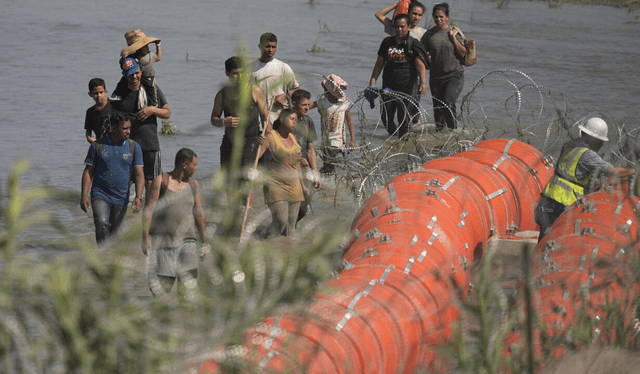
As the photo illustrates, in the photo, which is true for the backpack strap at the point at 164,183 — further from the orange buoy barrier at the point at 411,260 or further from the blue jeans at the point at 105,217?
the orange buoy barrier at the point at 411,260

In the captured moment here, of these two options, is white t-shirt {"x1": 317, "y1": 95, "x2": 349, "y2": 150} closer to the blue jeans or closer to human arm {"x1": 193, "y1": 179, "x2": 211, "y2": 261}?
the blue jeans

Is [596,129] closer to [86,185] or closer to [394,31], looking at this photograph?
[86,185]

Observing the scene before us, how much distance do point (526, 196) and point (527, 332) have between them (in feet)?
21.9

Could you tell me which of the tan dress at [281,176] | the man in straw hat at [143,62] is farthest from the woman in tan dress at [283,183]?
the man in straw hat at [143,62]

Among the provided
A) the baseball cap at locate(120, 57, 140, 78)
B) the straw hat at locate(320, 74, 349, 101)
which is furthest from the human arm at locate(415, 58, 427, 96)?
the baseball cap at locate(120, 57, 140, 78)

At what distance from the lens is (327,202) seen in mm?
10109

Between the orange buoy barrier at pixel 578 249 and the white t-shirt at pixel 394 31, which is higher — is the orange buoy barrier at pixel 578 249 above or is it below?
below

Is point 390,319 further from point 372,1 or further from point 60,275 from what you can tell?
point 372,1

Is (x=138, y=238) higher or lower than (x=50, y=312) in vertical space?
higher

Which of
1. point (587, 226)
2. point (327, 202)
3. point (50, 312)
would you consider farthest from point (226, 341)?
point (327, 202)

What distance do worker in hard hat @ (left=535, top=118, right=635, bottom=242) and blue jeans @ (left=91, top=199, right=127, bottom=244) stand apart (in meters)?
3.75

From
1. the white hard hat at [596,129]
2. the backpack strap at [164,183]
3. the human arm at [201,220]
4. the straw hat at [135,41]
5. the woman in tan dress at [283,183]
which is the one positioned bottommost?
the woman in tan dress at [283,183]

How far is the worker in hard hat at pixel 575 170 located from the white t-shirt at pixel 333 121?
3229mm

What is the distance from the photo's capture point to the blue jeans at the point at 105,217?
6.61 meters
